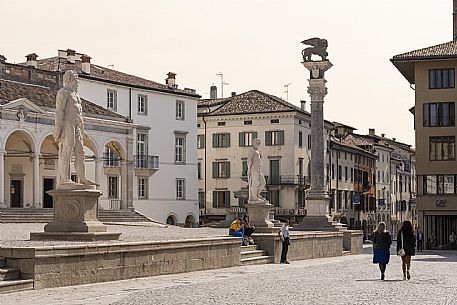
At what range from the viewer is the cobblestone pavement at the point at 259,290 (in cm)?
1582

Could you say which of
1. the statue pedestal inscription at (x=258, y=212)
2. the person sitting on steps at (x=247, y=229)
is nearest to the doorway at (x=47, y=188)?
the statue pedestal inscription at (x=258, y=212)

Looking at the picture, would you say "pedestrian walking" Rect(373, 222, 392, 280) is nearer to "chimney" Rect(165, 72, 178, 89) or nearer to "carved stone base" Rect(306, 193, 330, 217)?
"carved stone base" Rect(306, 193, 330, 217)

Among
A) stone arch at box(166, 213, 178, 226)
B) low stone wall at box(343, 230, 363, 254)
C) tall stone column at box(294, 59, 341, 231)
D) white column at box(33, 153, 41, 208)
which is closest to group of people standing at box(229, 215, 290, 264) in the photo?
tall stone column at box(294, 59, 341, 231)

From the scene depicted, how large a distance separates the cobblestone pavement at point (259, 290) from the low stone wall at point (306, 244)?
173 inches

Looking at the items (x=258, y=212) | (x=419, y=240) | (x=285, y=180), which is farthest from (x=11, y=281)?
(x=285, y=180)

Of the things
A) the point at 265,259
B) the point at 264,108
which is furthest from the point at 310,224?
the point at 264,108

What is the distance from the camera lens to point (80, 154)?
2114 centimetres

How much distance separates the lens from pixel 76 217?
2045cm

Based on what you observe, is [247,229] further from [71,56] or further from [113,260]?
[71,56]

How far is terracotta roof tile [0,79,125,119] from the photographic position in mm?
44250

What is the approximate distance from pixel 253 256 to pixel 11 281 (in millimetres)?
12375

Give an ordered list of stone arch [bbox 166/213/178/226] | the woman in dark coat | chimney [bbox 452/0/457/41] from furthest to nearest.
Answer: chimney [bbox 452/0/457/41] → stone arch [bbox 166/213/178/226] → the woman in dark coat

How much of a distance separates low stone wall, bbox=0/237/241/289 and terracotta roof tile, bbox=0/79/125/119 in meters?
21.9

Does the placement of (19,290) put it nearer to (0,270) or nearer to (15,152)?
(0,270)
